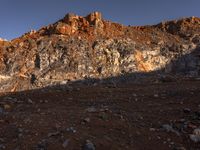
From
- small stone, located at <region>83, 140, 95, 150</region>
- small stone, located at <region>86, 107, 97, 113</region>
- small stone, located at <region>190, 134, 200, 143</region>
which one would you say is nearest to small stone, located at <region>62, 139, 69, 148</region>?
small stone, located at <region>83, 140, 95, 150</region>

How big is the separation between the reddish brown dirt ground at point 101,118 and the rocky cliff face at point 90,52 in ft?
56.7

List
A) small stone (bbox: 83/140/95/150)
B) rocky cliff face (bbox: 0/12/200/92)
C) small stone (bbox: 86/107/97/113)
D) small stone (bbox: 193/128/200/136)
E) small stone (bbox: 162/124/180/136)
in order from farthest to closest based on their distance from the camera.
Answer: rocky cliff face (bbox: 0/12/200/92) → small stone (bbox: 86/107/97/113) → small stone (bbox: 162/124/180/136) → small stone (bbox: 193/128/200/136) → small stone (bbox: 83/140/95/150)

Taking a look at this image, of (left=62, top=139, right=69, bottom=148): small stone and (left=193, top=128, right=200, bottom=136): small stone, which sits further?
(left=193, top=128, right=200, bottom=136): small stone

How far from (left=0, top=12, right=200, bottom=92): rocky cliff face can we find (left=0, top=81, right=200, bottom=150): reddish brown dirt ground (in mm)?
17273

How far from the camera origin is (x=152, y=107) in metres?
11.5

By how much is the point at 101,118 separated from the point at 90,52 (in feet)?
76.0

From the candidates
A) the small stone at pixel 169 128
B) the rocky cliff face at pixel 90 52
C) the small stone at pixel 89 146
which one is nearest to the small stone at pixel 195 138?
the small stone at pixel 169 128

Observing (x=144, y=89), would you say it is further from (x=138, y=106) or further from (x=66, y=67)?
(x=66, y=67)

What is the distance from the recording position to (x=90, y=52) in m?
33.0

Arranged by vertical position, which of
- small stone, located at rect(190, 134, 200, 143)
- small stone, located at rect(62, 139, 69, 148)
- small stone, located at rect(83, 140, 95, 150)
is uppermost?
small stone, located at rect(62, 139, 69, 148)

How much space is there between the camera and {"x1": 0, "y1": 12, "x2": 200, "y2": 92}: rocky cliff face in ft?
102

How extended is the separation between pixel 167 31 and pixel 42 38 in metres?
12.4

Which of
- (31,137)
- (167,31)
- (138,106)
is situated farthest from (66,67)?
(31,137)

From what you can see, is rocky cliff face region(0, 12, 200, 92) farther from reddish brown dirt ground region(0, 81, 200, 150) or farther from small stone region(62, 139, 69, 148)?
small stone region(62, 139, 69, 148)
